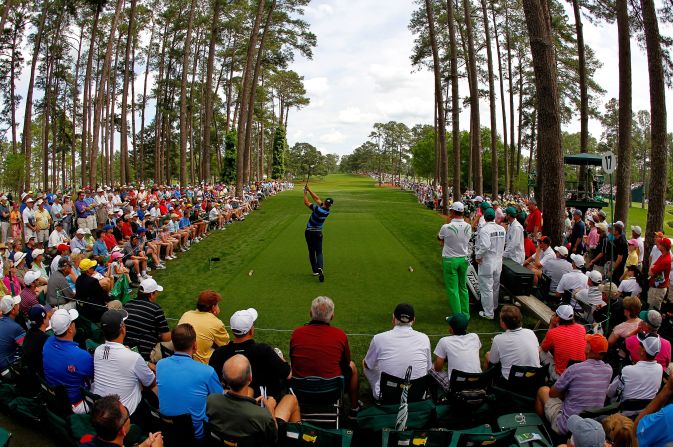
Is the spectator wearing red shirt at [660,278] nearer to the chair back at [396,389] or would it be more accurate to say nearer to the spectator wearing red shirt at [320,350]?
the chair back at [396,389]

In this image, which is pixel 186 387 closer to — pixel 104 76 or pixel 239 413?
pixel 239 413

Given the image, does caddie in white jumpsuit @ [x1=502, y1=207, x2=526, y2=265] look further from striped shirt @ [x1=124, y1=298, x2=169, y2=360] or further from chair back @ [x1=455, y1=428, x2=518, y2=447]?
striped shirt @ [x1=124, y1=298, x2=169, y2=360]

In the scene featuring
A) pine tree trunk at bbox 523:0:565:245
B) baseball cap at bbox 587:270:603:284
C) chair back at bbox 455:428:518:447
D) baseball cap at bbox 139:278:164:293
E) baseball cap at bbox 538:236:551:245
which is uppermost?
pine tree trunk at bbox 523:0:565:245

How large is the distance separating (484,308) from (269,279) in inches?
201

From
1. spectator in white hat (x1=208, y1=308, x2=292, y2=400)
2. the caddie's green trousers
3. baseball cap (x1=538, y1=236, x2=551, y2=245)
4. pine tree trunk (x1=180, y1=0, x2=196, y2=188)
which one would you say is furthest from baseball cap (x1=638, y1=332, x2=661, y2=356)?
pine tree trunk (x1=180, y1=0, x2=196, y2=188)

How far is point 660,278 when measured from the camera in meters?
8.86

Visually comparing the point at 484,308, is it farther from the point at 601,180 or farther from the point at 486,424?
the point at 601,180

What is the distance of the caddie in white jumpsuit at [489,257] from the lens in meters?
8.52

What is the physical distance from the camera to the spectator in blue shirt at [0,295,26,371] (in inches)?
236

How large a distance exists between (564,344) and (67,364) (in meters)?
5.28

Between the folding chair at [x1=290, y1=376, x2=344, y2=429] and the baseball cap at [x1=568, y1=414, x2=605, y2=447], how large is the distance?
205 cm

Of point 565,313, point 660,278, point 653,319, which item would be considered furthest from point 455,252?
point 660,278

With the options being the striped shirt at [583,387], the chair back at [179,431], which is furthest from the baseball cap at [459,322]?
the chair back at [179,431]

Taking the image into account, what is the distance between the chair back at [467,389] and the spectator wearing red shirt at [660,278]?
570 cm
